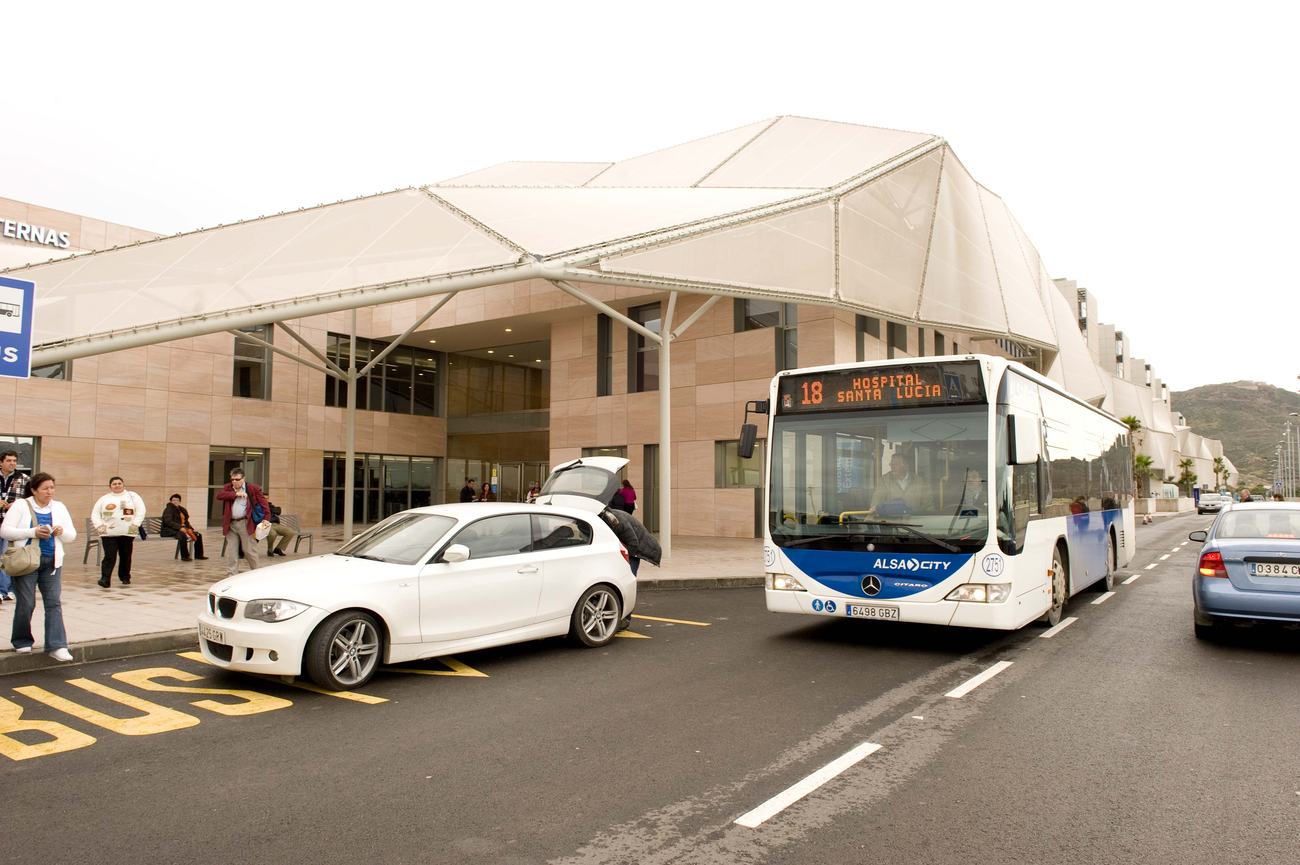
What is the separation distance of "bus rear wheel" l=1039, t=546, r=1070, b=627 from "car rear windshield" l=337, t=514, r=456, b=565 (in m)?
6.92

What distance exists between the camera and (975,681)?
23.3 feet

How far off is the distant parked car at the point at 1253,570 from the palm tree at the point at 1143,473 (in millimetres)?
Result: 73950

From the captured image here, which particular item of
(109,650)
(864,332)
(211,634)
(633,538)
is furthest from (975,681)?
(864,332)

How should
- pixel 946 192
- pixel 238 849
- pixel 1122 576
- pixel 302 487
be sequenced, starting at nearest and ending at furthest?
pixel 238 849
pixel 1122 576
pixel 946 192
pixel 302 487

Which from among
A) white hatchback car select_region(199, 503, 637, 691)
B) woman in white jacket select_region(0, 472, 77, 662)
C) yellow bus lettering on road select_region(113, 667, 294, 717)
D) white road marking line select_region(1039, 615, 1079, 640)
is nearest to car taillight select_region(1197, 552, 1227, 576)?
white road marking line select_region(1039, 615, 1079, 640)

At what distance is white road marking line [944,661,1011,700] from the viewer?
6.64m

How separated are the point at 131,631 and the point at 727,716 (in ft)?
22.1

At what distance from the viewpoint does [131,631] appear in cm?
874

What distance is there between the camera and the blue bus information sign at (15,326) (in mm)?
7730

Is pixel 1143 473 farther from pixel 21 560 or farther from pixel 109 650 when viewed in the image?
pixel 21 560

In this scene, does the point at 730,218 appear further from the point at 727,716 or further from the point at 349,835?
the point at 349,835

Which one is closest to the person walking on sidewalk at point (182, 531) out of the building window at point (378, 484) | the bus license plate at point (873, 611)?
the building window at point (378, 484)

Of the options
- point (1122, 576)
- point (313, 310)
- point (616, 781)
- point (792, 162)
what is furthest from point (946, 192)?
point (616, 781)

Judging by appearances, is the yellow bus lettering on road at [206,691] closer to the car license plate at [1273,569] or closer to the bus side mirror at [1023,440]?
the bus side mirror at [1023,440]
